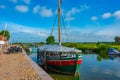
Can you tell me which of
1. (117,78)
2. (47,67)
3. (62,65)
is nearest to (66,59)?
(62,65)

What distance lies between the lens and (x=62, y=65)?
78.2 ft

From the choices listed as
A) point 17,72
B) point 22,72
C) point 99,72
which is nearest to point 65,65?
point 99,72

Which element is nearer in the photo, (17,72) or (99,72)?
(17,72)

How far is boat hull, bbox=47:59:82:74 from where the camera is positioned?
76.7 feet

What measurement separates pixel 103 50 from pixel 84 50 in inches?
333

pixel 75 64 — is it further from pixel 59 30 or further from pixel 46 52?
pixel 59 30

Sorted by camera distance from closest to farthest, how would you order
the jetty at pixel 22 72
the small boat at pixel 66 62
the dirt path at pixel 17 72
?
the jetty at pixel 22 72
the dirt path at pixel 17 72
the small boat at pixel 66 62

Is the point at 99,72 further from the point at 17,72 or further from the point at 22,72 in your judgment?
the point at 17,72

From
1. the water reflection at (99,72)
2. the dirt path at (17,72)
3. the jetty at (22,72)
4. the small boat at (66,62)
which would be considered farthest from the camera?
the small boat at (66,62)

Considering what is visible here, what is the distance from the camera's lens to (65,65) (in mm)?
23703

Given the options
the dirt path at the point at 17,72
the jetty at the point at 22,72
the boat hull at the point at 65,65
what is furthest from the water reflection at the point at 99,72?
the dirt path at the point at 17,72

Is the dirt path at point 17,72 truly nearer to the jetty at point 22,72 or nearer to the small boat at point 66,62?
the jetty at point 22,72

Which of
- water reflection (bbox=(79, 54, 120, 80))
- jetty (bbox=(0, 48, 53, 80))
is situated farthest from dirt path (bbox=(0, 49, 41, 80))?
water reflection (bbox=(79, 54, 120, 80))

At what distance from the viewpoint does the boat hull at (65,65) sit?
2338cm
